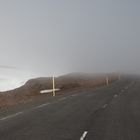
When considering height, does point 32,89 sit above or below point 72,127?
below

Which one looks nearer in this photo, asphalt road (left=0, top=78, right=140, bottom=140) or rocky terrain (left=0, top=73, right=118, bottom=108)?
asphalt road (left=0, top=78, right=140, bottom=140)

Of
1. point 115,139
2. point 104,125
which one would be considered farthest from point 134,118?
point 115,139

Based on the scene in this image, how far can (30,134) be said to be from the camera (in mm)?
A: 10422

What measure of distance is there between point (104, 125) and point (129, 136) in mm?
2354

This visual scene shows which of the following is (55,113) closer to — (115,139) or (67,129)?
(67,129)

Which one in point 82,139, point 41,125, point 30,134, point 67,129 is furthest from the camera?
point 41,125

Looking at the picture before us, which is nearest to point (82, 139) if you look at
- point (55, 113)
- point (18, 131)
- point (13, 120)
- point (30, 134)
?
point (30, 134)

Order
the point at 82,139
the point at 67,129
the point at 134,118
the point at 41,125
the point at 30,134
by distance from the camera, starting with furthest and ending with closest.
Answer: the point at 134,118, the point at 41,125, the point at 67,129, the point at 30,134, the point at 82,139

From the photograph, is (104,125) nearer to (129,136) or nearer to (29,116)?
(129,136)

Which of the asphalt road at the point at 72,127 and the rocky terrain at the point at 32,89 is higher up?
the asphalt road at the point at 72,127

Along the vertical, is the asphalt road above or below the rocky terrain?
above

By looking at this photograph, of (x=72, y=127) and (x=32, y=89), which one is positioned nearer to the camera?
(x=72, y=127)

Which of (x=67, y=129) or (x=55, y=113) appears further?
(x=55, y=113)

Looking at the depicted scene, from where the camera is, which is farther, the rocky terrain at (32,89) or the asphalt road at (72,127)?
the rocky terrain at (32,89)
